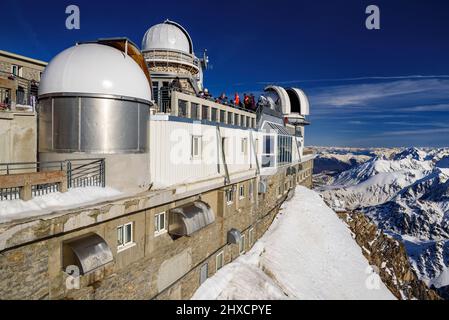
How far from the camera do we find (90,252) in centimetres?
694

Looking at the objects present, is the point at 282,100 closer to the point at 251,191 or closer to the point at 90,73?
the point at 251,191

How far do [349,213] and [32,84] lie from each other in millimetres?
30221

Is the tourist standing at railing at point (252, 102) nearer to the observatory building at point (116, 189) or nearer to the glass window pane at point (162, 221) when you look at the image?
the observatory building at point (116, 189)

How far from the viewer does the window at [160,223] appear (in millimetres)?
9992

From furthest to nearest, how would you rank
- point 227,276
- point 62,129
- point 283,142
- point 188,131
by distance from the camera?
point 283,142
point 227,276
point 188,131
point 62,129

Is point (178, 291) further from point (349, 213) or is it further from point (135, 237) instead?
point (349, 213)

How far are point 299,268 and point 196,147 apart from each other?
9154mm

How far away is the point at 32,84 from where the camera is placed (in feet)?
60.1

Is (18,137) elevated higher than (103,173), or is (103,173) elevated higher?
(18,137)

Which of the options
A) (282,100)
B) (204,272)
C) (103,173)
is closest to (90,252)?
(103,173)

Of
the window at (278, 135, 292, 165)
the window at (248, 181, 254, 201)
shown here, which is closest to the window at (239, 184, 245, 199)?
the window at (248, 181, 254, 201)

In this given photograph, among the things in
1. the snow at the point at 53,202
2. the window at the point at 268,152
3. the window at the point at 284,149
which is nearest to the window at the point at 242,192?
the window at the point at 268,152

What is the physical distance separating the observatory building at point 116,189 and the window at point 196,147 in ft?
0.14
